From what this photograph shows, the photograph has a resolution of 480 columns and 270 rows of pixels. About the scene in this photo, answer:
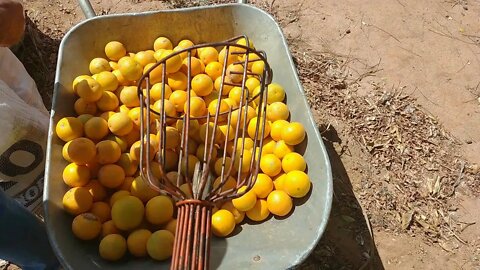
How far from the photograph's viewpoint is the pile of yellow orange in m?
1.92

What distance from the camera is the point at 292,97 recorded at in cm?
224

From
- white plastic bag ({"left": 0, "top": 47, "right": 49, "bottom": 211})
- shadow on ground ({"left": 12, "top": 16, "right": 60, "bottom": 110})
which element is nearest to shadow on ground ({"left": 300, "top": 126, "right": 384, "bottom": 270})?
white plastic bag ({"left": 0, "top": 47, "right": 49, "bottom": 211})

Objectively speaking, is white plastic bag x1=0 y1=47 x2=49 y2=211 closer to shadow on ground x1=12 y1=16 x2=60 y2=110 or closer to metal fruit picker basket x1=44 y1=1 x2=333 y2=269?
metal fruit picker basket x1=44 y1=1 x2=333 y2=269

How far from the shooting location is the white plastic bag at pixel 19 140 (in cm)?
210

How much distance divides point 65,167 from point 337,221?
1.43 metres

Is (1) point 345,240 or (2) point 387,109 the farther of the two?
(2) point 387,109

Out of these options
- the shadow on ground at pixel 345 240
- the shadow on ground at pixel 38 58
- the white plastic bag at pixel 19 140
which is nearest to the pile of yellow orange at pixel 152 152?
the white plastic bag at pixel 19 140

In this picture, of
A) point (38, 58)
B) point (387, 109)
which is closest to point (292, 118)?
point (387, 109)

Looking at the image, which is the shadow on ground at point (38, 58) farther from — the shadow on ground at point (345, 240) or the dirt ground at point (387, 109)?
the shadow on ground at point (345, 240)

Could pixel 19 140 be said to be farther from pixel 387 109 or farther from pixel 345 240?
pixel 387 109

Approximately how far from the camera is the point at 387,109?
10.3 feet

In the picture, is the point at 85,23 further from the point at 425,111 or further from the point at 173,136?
the point at 425,111

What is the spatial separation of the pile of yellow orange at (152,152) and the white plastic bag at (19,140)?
21 cm

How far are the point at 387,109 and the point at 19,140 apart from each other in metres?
2.10
